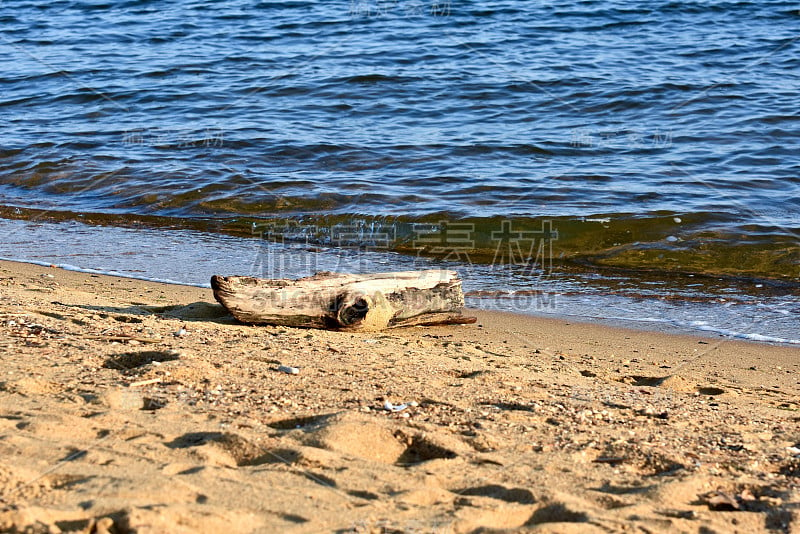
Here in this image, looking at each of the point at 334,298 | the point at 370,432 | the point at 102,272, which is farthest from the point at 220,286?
the point at 102,272

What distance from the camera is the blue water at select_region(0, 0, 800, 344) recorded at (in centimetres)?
735

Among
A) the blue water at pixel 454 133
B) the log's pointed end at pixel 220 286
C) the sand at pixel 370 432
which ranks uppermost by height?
the blue water at pixel 454 133

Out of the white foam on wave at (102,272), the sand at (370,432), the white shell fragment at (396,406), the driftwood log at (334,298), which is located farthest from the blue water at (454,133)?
the white shell fragment at (396,406)

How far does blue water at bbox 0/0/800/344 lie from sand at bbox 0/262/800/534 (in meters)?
2.06

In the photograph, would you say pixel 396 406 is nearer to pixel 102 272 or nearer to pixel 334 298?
pixel 334 298

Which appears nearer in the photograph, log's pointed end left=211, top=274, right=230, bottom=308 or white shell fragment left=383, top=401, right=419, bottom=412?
white shell fragment left=383, top=401, right=419, bottom=412

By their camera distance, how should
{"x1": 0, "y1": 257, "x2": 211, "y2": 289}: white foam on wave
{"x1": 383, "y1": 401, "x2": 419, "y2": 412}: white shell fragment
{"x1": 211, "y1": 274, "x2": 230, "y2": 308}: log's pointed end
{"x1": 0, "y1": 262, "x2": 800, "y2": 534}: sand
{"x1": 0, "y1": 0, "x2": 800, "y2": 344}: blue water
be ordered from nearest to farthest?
1. {"x1": 0, "y1": 262, "x2": 800, "y2": 534}: sand
2. {"x1": 383, "y1": 401, "x2": 419, "y2": 412}: white shell fragment
3. {"x1": 211, "y1": 274, "x2": 230, "y2": 308}: log's pointed end
4. {"x1": 0, "y1": 257, "x2": 211, "y2": 289}: white foam on wave
5. {"x1": 0, "y1": 0, "x2": 800, "y2": 344}: blue water

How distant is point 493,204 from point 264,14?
1190 cm

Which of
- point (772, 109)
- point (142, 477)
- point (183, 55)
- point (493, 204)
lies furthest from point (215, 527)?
point (183, 55)

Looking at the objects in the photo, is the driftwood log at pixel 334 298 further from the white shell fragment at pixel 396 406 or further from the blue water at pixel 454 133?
the blue water at pixel 454 133

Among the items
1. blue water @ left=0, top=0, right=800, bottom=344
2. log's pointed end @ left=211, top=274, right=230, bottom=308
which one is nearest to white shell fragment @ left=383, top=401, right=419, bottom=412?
log's pointed end @ left=211, top=274, right=230, bottom=308

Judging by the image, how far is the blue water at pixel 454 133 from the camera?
24.1 ft

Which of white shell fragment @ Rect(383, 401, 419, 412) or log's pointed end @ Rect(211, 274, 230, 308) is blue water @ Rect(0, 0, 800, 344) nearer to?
log's pointed end @ Rect(211, 274, 230, 308)

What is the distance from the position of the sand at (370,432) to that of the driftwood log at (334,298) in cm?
11
